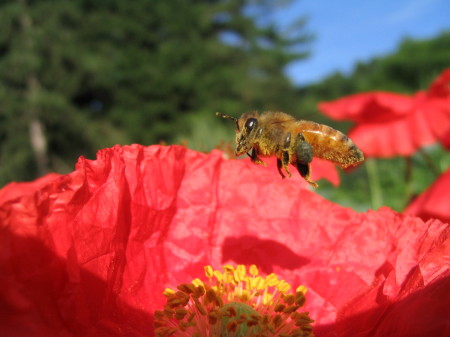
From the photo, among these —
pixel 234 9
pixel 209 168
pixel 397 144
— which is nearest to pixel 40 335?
pixel 209 168

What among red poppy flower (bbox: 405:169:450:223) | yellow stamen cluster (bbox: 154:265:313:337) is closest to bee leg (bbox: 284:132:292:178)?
yellow stamen cluster (bbox: 154:265:313:337)

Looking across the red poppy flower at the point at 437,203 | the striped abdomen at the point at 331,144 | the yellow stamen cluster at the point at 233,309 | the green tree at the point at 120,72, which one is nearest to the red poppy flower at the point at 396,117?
the red poppy flower at the point at 437,203

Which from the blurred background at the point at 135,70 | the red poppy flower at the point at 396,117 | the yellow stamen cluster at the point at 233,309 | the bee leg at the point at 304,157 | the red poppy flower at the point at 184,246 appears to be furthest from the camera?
the blurred background at the point at 135,70

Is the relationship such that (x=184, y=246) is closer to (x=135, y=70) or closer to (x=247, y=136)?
(x=247, y=136)

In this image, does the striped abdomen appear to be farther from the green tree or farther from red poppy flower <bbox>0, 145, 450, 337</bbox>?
the green tree

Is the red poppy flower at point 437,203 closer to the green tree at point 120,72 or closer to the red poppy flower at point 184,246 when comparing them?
the red poppy flower at point 184,246

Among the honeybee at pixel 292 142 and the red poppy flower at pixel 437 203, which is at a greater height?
the honeybee at pixel 292 142
